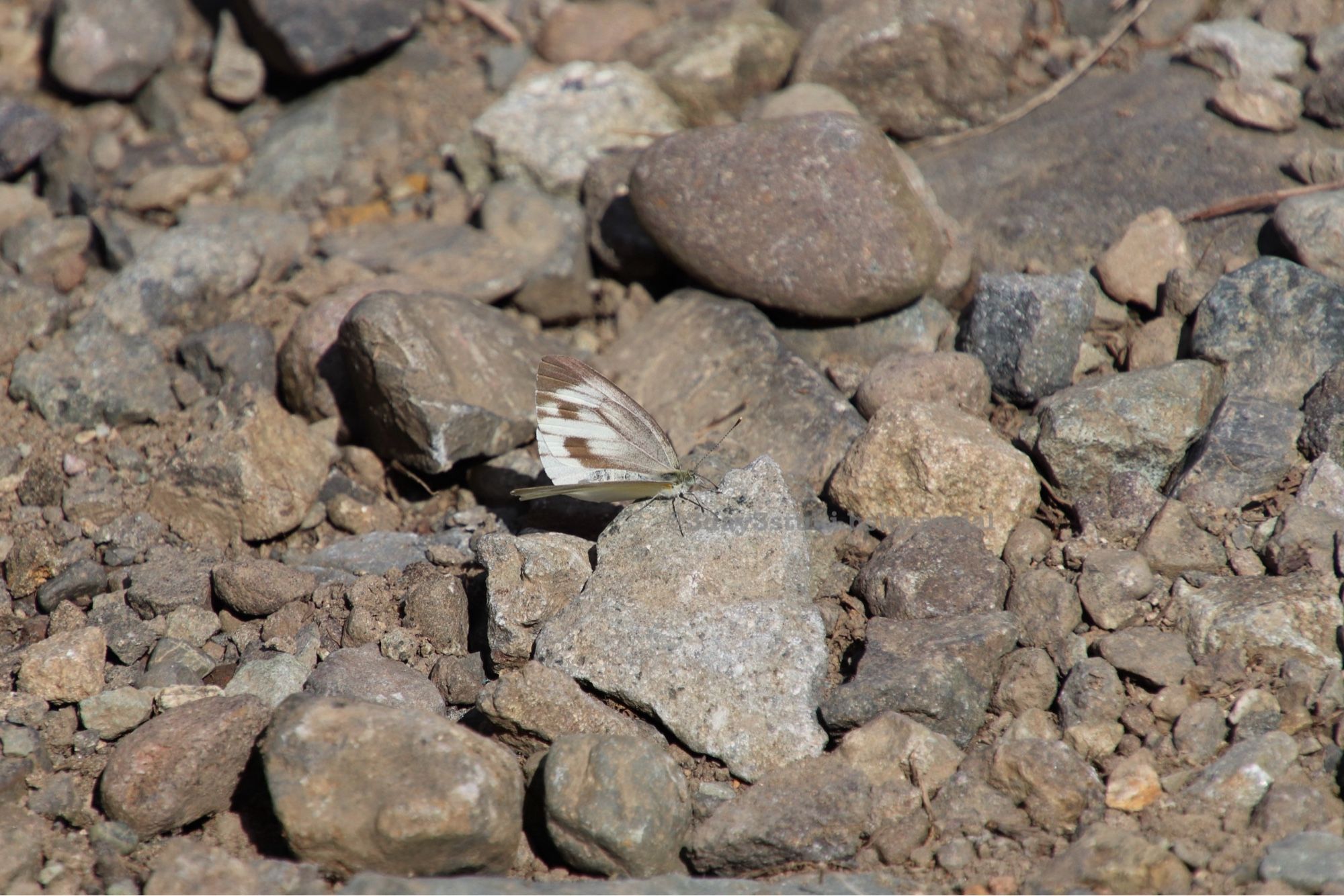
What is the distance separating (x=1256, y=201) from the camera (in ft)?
16.1

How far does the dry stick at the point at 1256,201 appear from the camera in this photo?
4793 mm

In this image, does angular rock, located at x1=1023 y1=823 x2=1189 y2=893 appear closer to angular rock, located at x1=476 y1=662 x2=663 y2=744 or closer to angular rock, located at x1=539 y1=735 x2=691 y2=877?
angular rock, located at x1=539 y1=735 x2=691 y2=877

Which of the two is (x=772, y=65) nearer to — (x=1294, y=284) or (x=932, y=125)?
(x=932, y=125)

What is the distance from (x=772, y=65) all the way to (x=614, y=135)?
1.08 metres

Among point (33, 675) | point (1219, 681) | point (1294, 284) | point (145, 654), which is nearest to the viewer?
point (1219, 681)

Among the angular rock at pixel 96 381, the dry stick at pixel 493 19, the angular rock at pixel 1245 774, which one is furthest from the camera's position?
the dry stick at pixel 493 19

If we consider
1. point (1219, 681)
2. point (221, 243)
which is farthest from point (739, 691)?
point (221, 243)

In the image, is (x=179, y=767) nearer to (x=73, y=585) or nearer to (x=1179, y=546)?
(x=73, y=585)

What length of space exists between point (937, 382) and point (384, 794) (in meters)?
2.71

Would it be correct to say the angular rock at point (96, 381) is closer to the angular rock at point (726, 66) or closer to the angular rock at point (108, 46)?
the angular rock at point (108, 46)

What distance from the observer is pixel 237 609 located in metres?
3.98

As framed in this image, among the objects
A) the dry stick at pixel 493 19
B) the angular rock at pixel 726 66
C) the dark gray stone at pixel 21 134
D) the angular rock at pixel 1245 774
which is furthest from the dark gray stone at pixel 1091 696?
the dark gray stone at pixel 21 134

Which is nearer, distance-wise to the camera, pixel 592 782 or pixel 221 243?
pixel 592 782

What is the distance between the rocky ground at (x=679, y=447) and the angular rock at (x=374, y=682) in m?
0.02
